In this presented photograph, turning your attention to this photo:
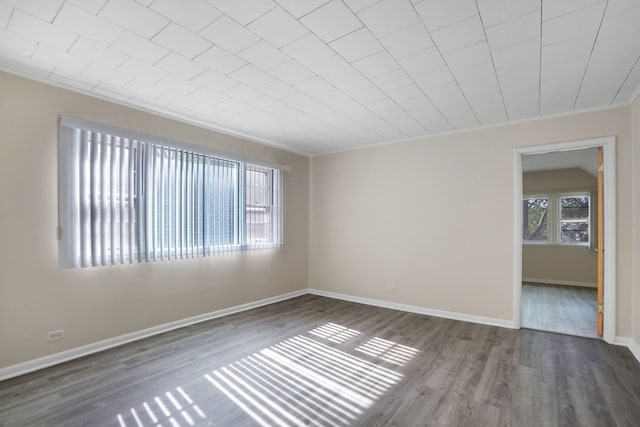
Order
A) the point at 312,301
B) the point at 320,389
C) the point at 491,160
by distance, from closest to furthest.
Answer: the point at 320,389 < the point at 491,160 < the point at 312,301

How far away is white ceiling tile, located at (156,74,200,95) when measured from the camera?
112 inches

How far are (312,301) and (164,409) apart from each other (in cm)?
331

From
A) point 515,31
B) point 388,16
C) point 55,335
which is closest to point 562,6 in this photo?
point 515,31

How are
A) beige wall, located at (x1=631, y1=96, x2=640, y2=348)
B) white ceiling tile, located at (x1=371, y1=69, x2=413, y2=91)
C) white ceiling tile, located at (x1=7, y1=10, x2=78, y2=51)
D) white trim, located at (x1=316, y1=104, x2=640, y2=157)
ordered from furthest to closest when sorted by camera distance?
white trim, located at (x1=316, y1=104, x2=640, y2=157) < beige wall, located at (x1=631, y1=96, x2=640, y2=348) < white ceiling tile, located at (x1=371, y1=69, x2=413, y2=91) < white ceiling tile, located at (x1=7, y1=10, x2=78, y2=51)

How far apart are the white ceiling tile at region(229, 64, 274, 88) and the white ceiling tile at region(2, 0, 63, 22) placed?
1.23 meters

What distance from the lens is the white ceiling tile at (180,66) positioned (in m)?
2.49

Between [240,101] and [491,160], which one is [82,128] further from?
[491,160]

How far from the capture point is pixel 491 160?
13.6 ft

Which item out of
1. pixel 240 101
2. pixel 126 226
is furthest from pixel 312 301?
pixel 240 101

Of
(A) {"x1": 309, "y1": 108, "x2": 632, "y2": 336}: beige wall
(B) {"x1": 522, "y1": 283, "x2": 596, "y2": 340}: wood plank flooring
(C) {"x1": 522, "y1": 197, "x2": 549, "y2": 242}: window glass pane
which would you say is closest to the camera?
(A) {"x1": 309, "y1": 108, "x2": 632, "y2": 336}: beige wall

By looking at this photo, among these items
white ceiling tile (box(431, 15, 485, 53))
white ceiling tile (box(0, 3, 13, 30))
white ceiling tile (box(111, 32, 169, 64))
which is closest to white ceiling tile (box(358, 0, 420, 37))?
white ceiling tile (box(431, 15, 485, 53))

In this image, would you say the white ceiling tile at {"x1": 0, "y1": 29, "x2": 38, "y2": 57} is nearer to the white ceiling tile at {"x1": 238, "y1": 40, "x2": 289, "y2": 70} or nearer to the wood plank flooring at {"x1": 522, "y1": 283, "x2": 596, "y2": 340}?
the white ceiling tile at {"x1": 238, "y1": 40, "x2": 289, "y2": 70}

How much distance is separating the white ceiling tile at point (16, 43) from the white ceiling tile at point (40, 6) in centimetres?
42

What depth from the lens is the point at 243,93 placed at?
3152 mm
